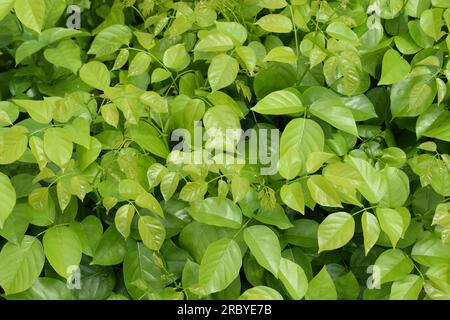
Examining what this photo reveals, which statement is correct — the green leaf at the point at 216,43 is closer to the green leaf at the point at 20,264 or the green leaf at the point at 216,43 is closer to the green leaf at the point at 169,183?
the green leaf at the point at 169,183

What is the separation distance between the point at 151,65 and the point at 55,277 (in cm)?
53

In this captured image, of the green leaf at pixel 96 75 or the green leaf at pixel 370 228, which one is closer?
the green leaf at pixel 370 228

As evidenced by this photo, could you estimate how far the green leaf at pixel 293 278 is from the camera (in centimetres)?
96

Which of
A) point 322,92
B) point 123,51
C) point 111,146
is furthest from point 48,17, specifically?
point 322,92

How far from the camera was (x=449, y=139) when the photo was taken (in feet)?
3.59

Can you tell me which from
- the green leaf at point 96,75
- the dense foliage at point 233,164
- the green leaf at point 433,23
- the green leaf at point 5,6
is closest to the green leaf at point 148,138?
the dense foliage at point 233,164

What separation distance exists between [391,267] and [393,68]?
0.41m

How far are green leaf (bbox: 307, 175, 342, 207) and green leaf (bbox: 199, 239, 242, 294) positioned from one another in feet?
0.54

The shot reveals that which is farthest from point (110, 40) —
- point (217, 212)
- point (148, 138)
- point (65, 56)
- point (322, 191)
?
point (322, 191)

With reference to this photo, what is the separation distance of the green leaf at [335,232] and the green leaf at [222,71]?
0.32 meters

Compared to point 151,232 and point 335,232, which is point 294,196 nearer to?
point 335,232

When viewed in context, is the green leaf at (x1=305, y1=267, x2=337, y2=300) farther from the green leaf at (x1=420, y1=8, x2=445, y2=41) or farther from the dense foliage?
the green leaf at (x1=420, y1=8, x2=445, y2=41)

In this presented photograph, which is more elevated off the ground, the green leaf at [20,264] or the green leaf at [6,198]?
the green leaf at [6,198]
